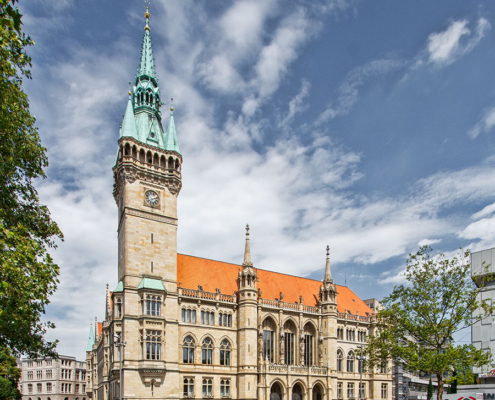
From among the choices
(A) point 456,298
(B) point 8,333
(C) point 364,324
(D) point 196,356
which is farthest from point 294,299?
(B) point 8,333

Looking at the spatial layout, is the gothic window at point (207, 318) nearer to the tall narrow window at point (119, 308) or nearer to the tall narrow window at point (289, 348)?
the tall narrow window at point (119, 308)

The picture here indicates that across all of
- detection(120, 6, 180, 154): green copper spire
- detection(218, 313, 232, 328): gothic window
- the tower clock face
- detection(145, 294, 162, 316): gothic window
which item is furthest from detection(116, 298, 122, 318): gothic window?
detection(120, 6, 180, 154): green copper spire

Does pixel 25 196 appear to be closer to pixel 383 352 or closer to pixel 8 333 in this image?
pixel 8 333

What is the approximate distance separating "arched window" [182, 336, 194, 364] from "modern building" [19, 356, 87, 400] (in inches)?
3286

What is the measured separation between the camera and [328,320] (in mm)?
57688

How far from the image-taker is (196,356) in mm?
46812

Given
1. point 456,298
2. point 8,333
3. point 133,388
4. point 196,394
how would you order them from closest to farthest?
point 8,333 → point 456,298 → point 133,388 → point 196,394

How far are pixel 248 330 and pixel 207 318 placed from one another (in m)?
5.03

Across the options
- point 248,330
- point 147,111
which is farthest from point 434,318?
point 147,111

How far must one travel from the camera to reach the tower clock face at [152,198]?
47688 mm

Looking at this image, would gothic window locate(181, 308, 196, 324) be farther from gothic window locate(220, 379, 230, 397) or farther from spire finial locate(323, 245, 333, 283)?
spire finial locate(323, 245, 333, 283)

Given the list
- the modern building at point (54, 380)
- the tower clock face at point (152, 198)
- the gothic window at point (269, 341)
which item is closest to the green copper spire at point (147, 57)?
the tower clock face at point (152, 198)

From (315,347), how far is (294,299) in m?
6.75

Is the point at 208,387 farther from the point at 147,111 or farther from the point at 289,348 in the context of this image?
the point at 147,111
